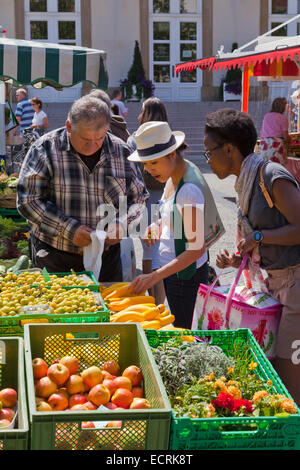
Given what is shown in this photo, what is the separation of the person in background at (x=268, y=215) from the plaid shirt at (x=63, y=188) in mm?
1022

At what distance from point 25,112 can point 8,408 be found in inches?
615

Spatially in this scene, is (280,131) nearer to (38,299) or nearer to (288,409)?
A: (38,299)

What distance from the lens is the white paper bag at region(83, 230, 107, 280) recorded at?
12.6 feet

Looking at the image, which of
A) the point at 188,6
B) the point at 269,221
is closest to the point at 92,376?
the point at 269,221

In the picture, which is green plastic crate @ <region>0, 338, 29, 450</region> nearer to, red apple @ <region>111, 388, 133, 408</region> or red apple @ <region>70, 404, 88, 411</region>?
red apple @ <region>70, 404, 88, 411</region>

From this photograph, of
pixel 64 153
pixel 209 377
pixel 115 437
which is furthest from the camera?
pixel 64 153

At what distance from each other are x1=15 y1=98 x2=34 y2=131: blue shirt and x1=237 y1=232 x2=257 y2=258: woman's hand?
14398 mm

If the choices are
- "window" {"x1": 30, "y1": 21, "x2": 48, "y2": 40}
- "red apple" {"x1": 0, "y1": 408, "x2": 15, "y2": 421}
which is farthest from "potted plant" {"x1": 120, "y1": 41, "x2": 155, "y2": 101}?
"red apple" {"x1": 0, "y1": 408, "x2": 15, "y2": 421}

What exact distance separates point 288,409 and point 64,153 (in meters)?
2.37

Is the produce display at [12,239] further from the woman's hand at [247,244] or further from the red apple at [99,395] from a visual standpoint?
the red apple at [99,395]

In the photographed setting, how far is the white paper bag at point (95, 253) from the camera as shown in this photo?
12.6ft

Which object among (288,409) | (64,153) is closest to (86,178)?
(64,153)

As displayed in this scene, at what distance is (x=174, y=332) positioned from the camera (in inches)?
108

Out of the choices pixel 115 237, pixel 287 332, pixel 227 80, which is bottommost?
pixel 287 332
